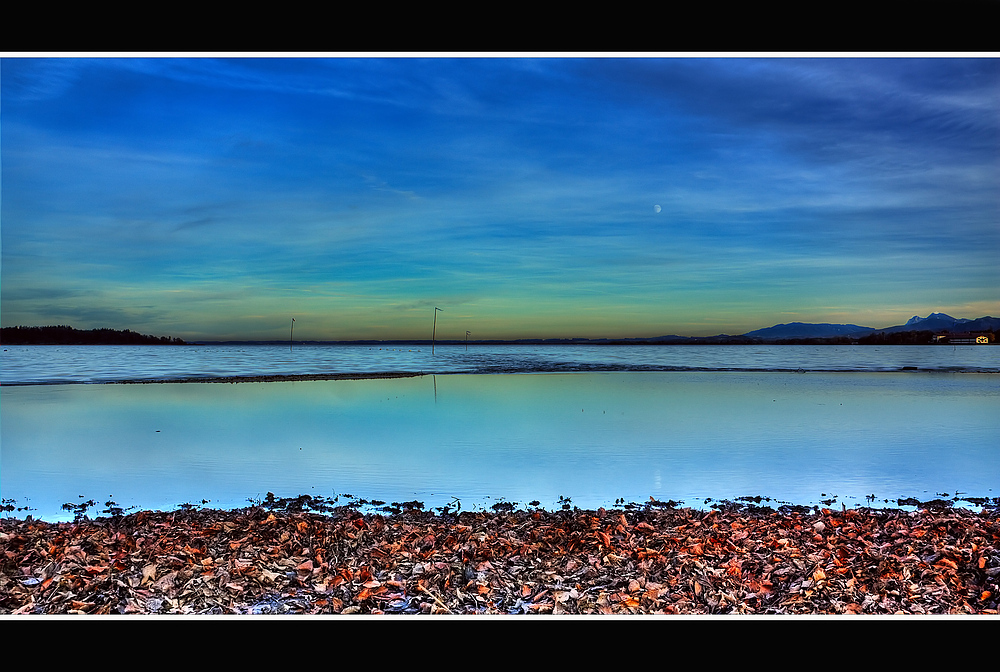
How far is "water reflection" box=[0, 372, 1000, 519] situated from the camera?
6883 mm

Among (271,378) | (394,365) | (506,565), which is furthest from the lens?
(394,365)

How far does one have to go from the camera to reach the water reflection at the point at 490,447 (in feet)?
22.6

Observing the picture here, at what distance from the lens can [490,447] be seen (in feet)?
29.3

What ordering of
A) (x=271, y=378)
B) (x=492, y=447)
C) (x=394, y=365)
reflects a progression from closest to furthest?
1. (x=492, y=447)
2. (x=271, y=378)
3. (x=394, y=365)

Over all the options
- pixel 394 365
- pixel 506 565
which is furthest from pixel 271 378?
pixel 506 565

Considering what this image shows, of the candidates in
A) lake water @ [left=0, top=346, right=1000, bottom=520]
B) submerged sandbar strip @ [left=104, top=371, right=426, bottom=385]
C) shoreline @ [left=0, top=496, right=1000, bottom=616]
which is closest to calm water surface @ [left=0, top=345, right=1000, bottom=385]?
submerged sandbar strip @ [left=104, top=371, right=426, bottom=385]

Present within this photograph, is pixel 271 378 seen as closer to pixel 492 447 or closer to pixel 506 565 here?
pixel 492 447

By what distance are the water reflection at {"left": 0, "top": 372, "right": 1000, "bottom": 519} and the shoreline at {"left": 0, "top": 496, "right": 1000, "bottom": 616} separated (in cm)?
130

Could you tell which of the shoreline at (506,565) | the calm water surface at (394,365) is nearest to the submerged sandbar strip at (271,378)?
the calm water surface at (394,365)

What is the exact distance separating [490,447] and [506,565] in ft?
14.9

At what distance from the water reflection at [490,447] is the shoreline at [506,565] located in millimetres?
1298
